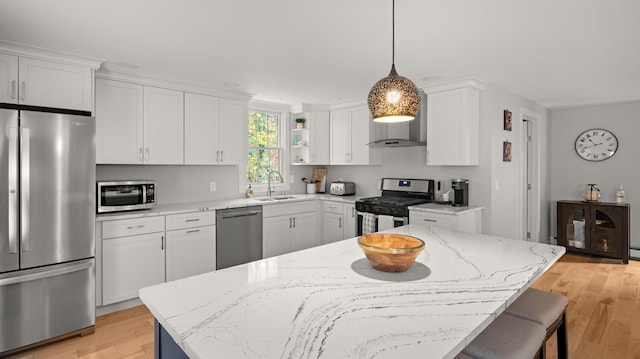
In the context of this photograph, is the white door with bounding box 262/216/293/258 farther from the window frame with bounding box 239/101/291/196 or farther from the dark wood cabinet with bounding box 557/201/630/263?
the dark wood cabinet with bounding box 557/201/630/263

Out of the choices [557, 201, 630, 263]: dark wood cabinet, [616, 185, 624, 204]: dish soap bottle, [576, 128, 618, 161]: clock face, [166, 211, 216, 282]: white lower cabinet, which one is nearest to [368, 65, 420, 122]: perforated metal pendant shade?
[166, 211, 216, 282]: white lower cabinet

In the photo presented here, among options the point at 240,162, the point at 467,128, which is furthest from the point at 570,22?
the point at 240,162

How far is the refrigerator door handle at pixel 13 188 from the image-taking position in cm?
242

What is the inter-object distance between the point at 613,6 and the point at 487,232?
2439 mm

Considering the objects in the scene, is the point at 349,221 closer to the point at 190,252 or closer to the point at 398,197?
the point at 398,197

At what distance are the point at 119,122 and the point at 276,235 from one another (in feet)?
7.01

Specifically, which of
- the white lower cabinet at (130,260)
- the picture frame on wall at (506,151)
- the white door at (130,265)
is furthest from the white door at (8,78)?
the picture frame on wall at (506,151)

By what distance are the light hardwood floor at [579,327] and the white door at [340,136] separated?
2868 millimetres

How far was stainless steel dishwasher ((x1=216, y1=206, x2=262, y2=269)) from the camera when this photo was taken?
3873 millimetres

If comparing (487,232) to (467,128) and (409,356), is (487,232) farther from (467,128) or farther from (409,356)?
(409,356)

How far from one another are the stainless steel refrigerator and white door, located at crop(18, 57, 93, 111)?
0.74ft

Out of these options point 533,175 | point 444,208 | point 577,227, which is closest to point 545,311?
point 444,208

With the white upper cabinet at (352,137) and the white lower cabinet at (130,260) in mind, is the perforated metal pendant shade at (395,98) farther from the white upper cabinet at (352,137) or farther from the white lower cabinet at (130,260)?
the white upper cabinet at (352,137)

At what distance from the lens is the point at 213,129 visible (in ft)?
13.4
